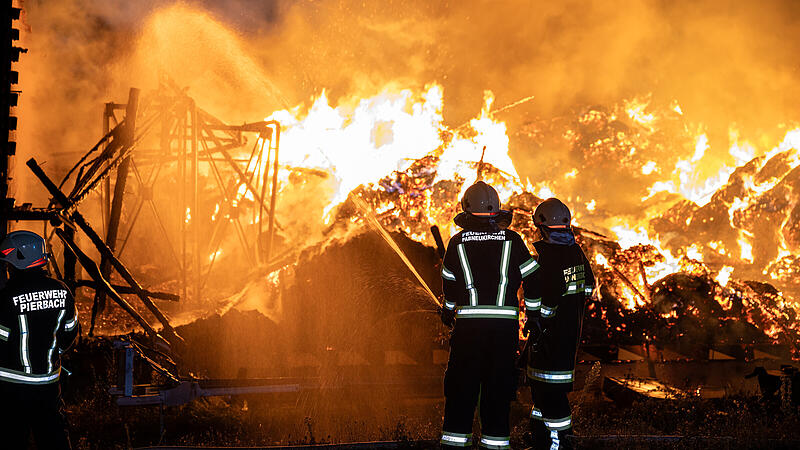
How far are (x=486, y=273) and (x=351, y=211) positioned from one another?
872 centimetres

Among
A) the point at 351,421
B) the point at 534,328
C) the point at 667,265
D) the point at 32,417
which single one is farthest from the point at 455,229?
the point at 32,417

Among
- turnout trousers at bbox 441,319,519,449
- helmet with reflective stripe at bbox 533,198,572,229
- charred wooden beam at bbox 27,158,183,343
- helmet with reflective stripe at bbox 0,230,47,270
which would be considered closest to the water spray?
charred wooden beam at bbox 27,158,183,343

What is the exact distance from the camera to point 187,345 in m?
10.5

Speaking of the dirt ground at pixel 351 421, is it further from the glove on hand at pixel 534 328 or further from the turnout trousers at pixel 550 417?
the glove on hand at pixel 534 328

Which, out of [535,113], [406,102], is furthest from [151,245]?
[535,113]

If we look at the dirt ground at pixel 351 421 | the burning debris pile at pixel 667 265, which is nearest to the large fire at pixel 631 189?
the burning debris pile at pixel 667 265

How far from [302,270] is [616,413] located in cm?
609

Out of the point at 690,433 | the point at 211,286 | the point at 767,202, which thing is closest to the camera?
the point at 690,433

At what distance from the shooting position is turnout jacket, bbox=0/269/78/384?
4.79 meters

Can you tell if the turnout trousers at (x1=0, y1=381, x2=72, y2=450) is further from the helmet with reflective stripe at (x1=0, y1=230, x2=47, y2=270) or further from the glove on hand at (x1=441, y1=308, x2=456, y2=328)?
the glove on hand at (x1=441, y1=308, x2=456, y2=328)

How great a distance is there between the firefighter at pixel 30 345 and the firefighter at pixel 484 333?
310 centimetres

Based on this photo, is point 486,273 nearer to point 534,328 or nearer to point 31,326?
point 534,328

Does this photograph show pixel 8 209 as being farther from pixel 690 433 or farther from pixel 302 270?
pixel 690 433

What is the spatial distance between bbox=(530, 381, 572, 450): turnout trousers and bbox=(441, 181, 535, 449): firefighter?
2.48 feet
